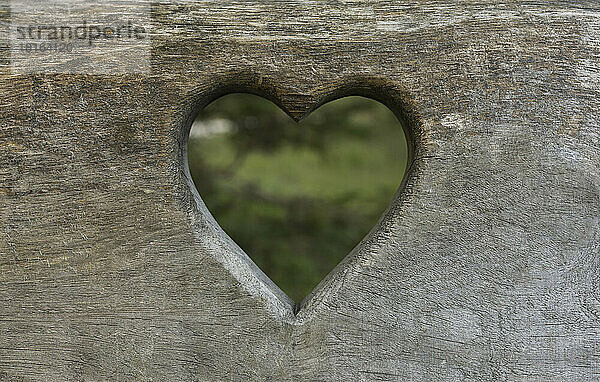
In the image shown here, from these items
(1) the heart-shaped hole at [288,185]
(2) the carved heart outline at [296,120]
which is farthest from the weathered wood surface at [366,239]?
(1) the heart-shaped hole at [288,185]

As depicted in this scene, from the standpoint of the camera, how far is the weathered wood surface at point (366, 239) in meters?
0.55

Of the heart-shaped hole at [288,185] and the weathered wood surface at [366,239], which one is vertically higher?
the weathered wood surface at [366,239]

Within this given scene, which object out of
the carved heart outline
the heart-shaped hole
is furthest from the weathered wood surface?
the heart-shaped hole

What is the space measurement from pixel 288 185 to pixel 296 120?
4.19 feet

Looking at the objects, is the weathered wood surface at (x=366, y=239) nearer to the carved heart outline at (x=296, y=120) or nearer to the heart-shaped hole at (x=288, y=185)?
the carved heart outline at (x=296, y=120)

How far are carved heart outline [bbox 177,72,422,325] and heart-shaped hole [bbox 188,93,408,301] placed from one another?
100 centimetres

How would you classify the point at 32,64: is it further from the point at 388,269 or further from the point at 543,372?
the point at 543,372

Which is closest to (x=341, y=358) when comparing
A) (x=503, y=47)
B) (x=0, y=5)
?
(x=503, y=47)

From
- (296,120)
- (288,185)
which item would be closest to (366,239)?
(296,120)

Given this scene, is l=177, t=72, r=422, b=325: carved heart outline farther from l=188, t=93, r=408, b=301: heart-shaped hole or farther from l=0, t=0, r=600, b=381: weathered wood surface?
l=188, t=93, r=408, b=301: heart-shaped hole

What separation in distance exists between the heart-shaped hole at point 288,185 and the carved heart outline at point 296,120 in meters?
1.00

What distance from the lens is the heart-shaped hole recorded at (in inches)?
64.2

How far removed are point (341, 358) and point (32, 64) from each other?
367mm

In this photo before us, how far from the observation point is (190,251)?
1.87ft
